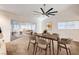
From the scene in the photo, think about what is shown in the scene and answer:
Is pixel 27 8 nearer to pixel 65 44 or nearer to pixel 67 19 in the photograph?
pixel 67 19

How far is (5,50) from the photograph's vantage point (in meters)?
1.91

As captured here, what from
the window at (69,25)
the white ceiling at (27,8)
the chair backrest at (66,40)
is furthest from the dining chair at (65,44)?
the white ceiling at (27,8)

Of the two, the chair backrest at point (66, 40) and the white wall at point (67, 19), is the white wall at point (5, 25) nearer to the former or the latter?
the white wall at point (67, 19)

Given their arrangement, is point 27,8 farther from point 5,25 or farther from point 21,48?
point 21,48

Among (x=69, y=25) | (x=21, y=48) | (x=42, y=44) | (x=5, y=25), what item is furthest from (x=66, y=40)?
(x=5, y=25)

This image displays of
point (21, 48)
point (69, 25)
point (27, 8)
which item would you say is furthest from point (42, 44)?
point (27, 8)

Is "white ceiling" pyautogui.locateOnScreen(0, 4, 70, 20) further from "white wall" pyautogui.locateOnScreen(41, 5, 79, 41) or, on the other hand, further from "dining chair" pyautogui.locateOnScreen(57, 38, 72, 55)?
"dining chair" pyautogui.locateOnScreen(57, 38, 72, 55)

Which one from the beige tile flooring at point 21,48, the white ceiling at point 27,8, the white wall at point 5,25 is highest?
the white ceiling at point 27,8

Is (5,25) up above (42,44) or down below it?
above

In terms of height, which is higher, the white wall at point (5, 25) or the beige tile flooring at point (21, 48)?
the white wall at point (5, 25)

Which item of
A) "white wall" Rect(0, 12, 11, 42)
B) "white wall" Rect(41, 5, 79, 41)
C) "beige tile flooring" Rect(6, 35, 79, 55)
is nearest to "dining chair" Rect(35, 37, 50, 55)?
"beige tile flooring" Rect(6, 35, 79, 55)

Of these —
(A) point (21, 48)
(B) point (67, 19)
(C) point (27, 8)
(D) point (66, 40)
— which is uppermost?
(C) point (27, 8)
